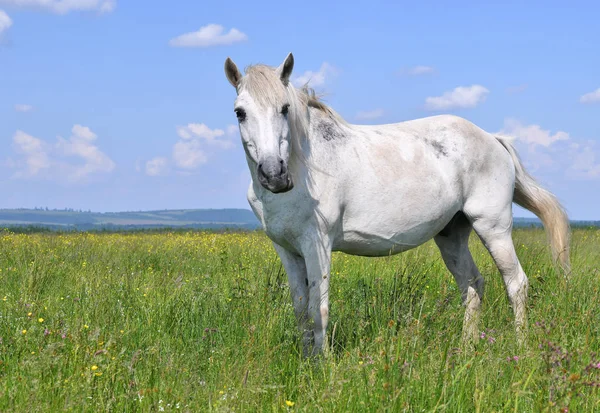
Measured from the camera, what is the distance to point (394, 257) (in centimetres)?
992

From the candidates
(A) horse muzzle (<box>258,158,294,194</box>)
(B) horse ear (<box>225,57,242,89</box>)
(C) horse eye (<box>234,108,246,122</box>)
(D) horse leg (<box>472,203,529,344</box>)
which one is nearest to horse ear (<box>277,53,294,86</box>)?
(B) horse ear (<box>225,57,242,89</box>)

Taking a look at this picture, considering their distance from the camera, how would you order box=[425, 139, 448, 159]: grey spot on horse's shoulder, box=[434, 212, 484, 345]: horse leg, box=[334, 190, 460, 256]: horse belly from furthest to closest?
box=[434, 212, 484, 345]: horse leg < box=[425, 139, 448, 159]: grey spot on horse's shoulder < box=[334, 190, 460, 256]: horse belly

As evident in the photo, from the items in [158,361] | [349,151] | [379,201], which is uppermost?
[349,151]

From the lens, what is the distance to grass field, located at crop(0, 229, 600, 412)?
334cm

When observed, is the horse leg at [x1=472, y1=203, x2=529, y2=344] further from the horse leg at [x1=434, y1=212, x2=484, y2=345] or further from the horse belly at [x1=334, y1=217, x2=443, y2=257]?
the horse belly at [x1=334, y1=217, x2=443, y2=257]

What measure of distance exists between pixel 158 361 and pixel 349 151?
2.33m

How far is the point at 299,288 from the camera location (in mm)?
5035

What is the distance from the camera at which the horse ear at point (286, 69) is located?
475 cm

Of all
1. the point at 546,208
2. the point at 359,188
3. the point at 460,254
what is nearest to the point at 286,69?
the point at 359,188

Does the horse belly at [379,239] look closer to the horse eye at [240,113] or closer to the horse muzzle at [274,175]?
the horse muzzle at [274,175]

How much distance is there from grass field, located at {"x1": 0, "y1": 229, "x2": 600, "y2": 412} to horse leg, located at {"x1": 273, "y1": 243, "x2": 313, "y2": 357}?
5.4 inches

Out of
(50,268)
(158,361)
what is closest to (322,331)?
(158,361)

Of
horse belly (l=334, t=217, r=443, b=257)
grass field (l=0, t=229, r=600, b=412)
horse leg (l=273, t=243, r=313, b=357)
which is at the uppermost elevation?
horse belly (l=334, t=217, r=443, b=257)

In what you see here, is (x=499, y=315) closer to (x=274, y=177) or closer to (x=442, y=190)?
(x=442, y=190)
